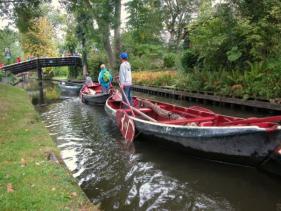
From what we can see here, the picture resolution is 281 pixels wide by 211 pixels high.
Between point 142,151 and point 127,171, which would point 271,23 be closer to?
point 142,151

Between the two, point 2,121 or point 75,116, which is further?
point 75,116

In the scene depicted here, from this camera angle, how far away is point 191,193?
692 centimetres

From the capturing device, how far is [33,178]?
594cm

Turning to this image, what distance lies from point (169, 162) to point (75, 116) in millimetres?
8765

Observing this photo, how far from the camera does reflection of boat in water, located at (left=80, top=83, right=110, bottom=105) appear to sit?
19.0 m

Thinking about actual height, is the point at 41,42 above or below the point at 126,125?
above

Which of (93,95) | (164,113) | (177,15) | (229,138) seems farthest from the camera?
(177,15)

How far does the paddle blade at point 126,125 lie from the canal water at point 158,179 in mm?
313

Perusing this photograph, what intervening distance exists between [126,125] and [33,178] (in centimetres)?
516

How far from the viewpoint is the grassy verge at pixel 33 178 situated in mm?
5039

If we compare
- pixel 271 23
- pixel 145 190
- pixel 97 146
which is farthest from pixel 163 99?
pixel 145 190

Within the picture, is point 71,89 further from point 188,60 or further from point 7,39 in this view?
Answer: point 7,39

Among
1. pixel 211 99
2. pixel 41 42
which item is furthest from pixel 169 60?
pixel 41 42

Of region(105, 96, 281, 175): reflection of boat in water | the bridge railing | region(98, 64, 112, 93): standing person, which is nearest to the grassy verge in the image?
region(105, 96, 281, 175): reflection of boat in water
